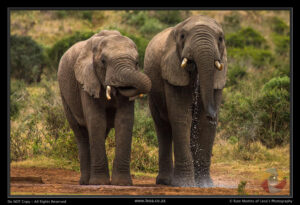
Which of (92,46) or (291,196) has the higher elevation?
(92,46)

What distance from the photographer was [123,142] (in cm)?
955

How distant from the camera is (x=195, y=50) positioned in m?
8.95

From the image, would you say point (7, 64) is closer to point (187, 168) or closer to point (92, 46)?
point (92, 46)

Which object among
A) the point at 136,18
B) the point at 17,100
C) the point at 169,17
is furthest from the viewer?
the point at 136,18

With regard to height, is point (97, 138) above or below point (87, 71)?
below

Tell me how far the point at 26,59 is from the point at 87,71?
1425 centimetres

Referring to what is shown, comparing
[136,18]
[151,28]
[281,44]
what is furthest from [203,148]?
[136,18]

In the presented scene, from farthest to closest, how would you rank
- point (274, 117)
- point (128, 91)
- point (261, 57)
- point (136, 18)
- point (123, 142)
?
point (136, 18)
point (261, 57)
point (274, 117)
point (123, 142)
point (128, 91)

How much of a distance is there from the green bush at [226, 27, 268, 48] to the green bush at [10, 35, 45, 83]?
7862mm

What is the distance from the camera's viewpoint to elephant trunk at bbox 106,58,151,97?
29.8 feet

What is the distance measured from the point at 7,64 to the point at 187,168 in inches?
118

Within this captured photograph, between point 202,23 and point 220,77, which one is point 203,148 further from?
point 202,23

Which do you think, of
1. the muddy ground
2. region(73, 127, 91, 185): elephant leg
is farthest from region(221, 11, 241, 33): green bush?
the muddy ground

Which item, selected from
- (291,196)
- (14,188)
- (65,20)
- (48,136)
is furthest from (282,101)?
(65,20)
